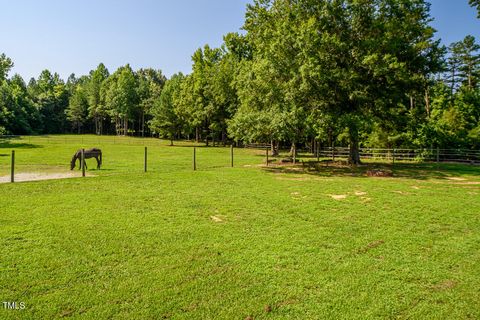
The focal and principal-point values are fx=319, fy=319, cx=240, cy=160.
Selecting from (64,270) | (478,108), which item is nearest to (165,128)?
(478,108)

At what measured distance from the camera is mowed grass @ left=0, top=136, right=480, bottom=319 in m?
4.10

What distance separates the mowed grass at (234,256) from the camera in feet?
13.4

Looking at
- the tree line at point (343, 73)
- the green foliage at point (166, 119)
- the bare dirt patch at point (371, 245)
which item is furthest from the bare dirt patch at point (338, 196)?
the green foliage at point (166, 119)

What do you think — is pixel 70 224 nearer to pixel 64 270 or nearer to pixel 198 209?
pixel 64 270

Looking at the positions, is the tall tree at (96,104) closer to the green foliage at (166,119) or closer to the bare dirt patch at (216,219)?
the green foliage at (166,119)

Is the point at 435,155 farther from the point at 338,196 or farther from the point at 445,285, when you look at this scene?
the point at 445,285

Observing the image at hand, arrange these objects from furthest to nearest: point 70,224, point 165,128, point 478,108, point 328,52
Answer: point 165,128 → point 478,108 → point 328,52 → point 70,224

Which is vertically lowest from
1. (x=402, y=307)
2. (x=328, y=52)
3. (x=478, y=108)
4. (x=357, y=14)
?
(x=402, y=307)

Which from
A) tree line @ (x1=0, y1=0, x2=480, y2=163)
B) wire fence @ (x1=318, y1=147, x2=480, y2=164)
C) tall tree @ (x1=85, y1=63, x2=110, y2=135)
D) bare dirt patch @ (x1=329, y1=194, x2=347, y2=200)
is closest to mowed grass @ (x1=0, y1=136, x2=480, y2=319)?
bare dirt patch @ (x1=329, y1=194, x2=347, y2=200)

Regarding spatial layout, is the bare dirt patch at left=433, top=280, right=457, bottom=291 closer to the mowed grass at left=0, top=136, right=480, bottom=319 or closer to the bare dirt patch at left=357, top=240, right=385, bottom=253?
the mowed grass at left=0, top=136, right=480, bottom=319

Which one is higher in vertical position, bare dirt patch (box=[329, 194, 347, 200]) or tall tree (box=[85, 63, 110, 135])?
tall tree (box=[85, 63, 110, 135])

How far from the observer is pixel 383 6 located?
71.2 ft

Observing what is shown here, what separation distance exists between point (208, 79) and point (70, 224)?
44276mm

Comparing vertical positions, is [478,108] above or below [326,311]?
Result: above
